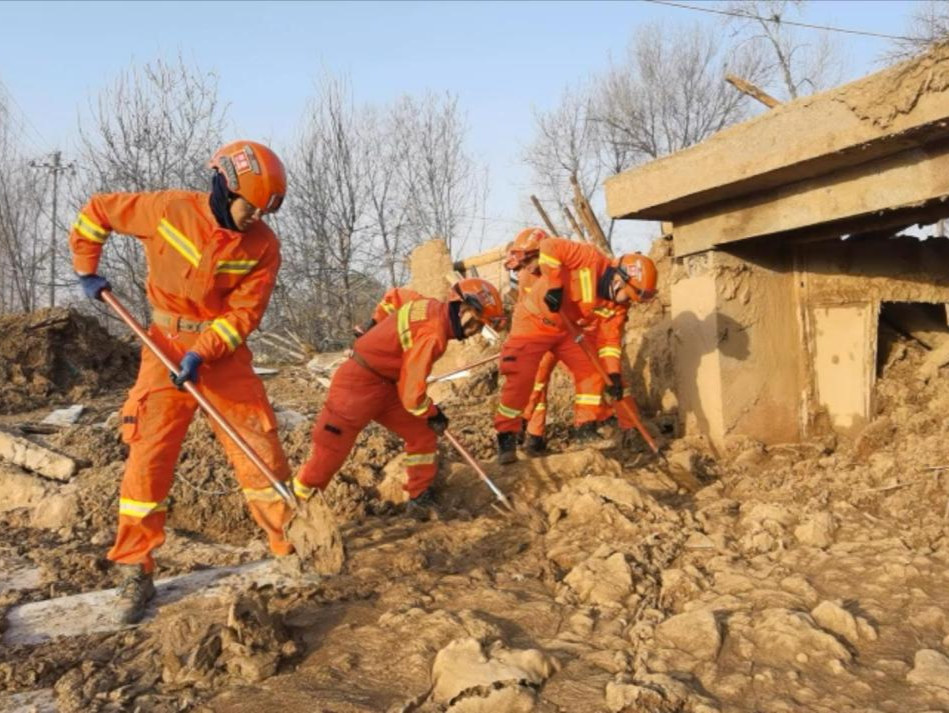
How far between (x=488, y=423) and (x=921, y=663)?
4.90 meters

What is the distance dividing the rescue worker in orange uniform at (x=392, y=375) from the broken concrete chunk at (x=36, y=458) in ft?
8.60

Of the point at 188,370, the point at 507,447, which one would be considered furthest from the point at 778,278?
the point at 188,370

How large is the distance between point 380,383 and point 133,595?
1.78m

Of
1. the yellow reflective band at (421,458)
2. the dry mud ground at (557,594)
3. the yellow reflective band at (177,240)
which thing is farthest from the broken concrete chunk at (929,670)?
the yellow reflective band at (177,240)

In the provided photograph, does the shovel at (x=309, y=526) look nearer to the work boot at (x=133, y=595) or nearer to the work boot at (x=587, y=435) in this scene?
the work boot at (x=133, y=595)

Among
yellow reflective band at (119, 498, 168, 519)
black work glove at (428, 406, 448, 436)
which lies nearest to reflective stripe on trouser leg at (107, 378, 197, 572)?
yellow reflective band at (119, 498, 168, 519)

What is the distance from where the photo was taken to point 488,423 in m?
7.50

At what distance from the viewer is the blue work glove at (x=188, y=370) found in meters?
3.63

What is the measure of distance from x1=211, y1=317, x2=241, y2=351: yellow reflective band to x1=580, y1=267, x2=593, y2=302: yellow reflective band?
3445 millimetres

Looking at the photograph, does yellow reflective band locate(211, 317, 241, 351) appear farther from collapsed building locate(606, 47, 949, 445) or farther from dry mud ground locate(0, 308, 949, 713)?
collapsed building locate(606, 47, 949, 445)

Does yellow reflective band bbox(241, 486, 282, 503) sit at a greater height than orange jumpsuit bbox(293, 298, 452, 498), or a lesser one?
lesser

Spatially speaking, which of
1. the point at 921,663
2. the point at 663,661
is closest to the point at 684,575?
the point at 663,661

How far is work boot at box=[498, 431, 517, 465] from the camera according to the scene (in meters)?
6.18

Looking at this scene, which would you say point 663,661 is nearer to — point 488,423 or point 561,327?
point 561,327
